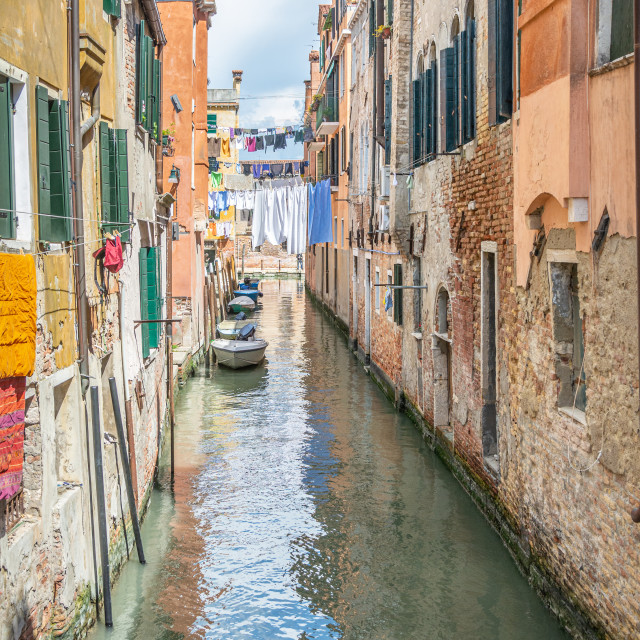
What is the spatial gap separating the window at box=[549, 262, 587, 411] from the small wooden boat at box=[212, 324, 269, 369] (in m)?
13.6

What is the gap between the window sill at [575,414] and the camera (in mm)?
6486

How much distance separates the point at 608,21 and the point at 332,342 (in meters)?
19.5

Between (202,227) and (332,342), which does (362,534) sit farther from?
(332,342)

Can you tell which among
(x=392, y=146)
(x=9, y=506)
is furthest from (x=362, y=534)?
(x=392, y=146)

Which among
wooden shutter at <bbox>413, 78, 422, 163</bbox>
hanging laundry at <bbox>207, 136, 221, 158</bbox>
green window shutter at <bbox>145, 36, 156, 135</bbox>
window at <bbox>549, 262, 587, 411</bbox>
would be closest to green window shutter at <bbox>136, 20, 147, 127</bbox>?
green window shutter at <bbox>145, 36, 156, 135</bbox>

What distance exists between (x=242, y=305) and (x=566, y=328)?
2715cm

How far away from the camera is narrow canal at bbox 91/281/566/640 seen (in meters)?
7.34

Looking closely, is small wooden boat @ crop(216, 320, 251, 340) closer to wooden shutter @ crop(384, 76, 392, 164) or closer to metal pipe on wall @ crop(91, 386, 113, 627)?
wooden shutter @ crop(384, 76, 392, 164)

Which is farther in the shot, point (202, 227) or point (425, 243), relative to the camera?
point (202, 227)

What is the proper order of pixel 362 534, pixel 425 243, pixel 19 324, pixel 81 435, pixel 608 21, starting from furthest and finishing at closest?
pixel 425 243 → pixel 362 534 → pixel 81 435 → pixel 608 21 → pixel 19 324

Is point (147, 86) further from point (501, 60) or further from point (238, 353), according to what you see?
point (238, 353)

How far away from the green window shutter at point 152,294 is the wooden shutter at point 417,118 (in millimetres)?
4631

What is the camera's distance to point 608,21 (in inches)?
234

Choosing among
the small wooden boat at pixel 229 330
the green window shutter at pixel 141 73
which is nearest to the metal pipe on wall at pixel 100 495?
the green window shutter at pixel 141 73
